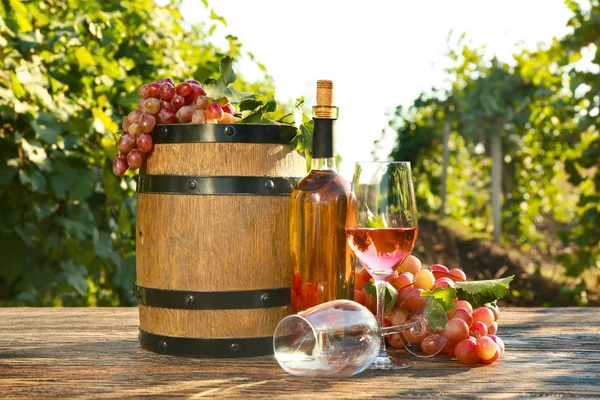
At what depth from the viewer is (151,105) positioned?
1.56 metres

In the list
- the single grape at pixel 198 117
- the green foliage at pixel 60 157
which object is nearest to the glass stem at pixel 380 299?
the single grape at pixel 198 117

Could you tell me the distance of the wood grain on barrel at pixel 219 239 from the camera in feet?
5.01

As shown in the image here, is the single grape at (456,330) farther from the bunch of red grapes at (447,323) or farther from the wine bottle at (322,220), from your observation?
the wine bottle at (322,220)

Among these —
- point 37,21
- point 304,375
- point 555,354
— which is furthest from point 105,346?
point 37,21

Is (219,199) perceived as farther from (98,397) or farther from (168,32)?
(168,32)

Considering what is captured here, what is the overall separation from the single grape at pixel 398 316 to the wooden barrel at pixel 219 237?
0.24m

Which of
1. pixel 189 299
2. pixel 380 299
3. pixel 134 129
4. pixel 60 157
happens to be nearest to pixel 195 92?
pixel 134 129

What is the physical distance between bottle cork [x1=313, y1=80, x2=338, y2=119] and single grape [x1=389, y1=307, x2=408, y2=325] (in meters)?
0.44

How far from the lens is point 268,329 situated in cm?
157

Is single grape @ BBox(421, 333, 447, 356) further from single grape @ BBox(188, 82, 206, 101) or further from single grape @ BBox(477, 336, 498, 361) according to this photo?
single grape @ BBox(188, 82, 206, 101)

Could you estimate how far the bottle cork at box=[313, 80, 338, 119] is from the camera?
148 cm

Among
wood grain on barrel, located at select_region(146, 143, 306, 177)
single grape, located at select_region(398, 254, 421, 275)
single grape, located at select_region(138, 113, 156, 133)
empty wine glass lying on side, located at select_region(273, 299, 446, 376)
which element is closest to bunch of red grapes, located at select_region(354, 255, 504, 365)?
single grape, located at select_region(398, 254, 421, 275)

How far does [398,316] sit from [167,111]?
2.12 ft

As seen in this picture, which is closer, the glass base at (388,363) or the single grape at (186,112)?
the glass base at (388,363)
